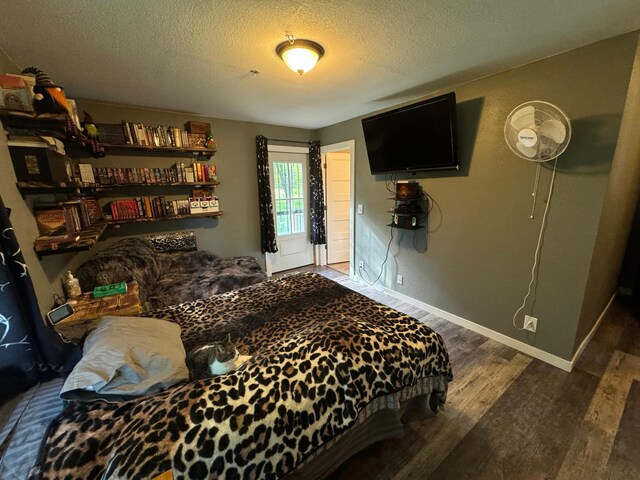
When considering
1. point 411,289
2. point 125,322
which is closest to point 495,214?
point 411,289

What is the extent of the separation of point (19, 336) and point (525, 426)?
2661 mm

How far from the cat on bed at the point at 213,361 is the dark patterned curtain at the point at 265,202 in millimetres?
2830

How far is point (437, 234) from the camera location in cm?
274

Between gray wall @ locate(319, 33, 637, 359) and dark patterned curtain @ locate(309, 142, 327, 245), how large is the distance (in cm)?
175

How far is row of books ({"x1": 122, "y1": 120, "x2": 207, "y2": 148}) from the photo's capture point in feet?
9.04

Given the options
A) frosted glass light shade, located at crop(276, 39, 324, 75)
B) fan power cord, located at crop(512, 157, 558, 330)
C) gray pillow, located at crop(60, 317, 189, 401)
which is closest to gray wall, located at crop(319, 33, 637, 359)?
fan power cord, located at crop(512, 157, 558, 330)

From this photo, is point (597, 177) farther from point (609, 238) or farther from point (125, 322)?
point (125, 322)

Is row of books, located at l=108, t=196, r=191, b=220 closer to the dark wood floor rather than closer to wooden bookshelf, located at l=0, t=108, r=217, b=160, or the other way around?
wooden bookshelf, located at l=0, t=108, r=217, b=160

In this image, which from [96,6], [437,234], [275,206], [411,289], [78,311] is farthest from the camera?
[275,206]

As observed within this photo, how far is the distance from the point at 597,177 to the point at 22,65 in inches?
159

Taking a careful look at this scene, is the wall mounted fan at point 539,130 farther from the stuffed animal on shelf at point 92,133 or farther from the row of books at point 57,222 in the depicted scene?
the stuffed animal on shelf at point 92,133

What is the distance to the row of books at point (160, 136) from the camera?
275cm

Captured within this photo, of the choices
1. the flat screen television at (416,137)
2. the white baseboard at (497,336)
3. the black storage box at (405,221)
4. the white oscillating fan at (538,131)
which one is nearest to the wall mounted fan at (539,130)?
the white oscillating fan at (538,131)

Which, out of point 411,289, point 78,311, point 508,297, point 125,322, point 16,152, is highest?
point 16,152
